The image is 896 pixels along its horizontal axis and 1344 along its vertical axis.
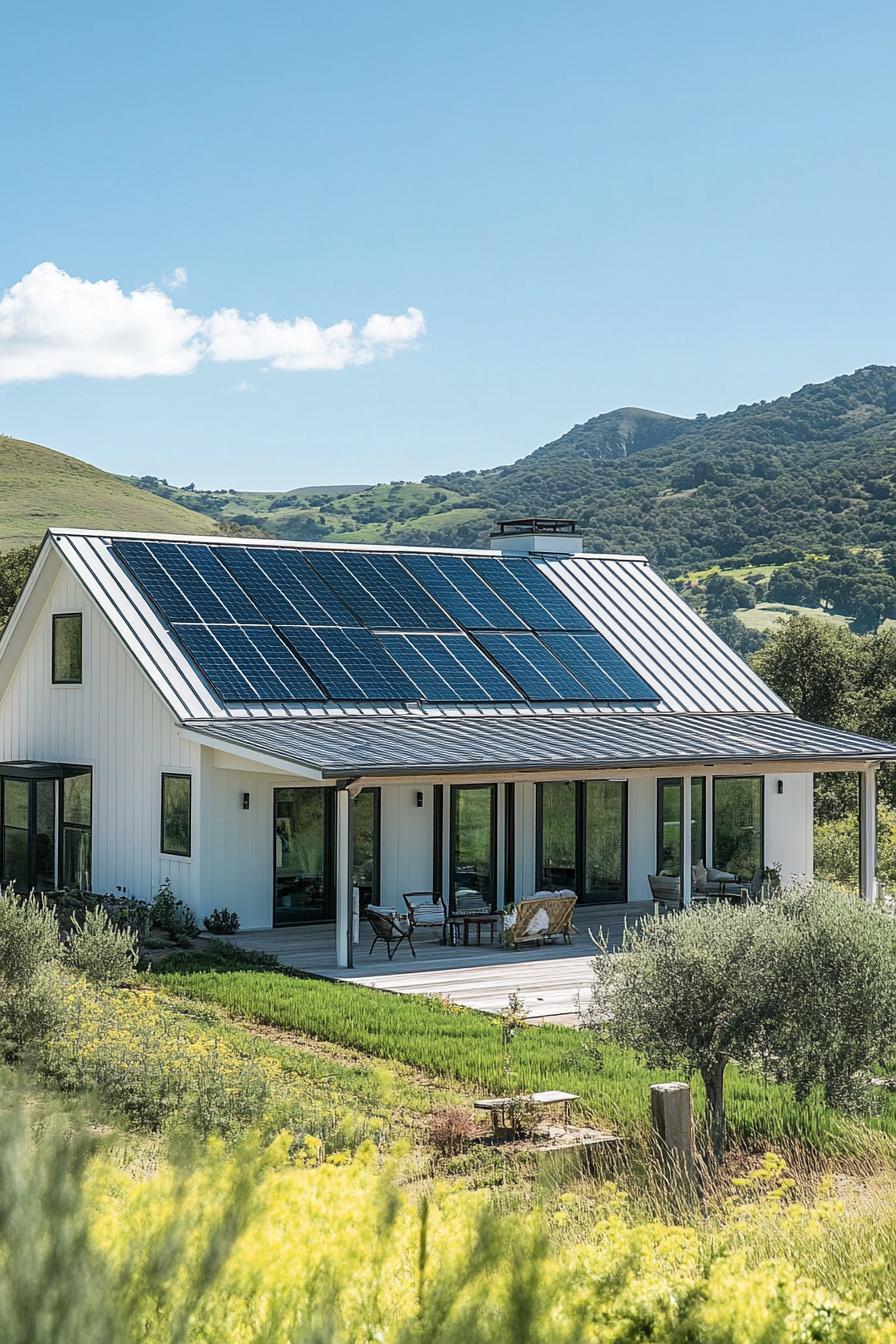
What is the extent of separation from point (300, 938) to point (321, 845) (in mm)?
1580

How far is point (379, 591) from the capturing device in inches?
944

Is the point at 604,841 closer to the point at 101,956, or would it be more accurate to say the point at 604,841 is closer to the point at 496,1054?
the point at 101,956

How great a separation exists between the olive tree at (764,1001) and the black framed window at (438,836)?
36.1ft

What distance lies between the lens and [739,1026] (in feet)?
30.8

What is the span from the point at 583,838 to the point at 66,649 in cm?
824

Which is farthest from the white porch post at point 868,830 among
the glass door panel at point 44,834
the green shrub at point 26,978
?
the green shrub at point 26,978

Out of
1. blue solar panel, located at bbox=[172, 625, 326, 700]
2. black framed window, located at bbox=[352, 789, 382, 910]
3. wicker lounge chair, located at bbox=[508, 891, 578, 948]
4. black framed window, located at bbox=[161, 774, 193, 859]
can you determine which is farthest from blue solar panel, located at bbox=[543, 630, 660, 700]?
black framed window, located at bbox=[161, 774, 193, 859]

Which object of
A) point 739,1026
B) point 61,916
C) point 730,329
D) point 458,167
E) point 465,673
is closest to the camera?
point 739,1026

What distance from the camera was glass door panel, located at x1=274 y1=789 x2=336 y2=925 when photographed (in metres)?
19.7

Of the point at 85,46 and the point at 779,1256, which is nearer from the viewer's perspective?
the point at 779,1256

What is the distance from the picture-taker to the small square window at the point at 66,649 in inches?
867

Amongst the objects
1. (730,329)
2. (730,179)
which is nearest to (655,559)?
(730,329)

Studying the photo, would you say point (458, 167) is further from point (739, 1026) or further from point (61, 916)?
point (739, 1026)

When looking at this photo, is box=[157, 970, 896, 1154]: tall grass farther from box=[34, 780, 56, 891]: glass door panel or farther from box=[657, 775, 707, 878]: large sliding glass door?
box=[657, 775, 707, 878]: large sliding glass door
